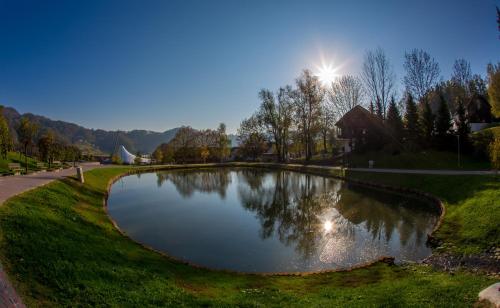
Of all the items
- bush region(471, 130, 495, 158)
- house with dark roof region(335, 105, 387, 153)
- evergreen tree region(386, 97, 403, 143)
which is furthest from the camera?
house with dark roof region(335, 105, 387, 153)

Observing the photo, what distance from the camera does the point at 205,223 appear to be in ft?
56.1

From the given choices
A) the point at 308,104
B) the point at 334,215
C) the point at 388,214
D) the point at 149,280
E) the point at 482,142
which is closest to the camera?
the point at 149,280

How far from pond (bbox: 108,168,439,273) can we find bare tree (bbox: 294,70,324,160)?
28.2 metres

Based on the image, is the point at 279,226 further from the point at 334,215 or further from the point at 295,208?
the point at 295,208

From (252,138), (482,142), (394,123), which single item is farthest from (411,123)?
(252,138)

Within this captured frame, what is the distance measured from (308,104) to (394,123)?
1754cm

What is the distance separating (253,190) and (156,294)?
24.0 meters

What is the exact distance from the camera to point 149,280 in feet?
25.4

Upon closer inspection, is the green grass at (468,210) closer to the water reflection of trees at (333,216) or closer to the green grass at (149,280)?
the water reflection of trees at (333,216)

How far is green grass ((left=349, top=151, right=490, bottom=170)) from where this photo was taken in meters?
28.6

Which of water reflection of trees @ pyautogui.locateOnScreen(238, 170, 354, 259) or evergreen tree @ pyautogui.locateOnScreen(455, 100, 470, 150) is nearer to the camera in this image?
water reflection of trees @ pyautogui.locateOnScreen(238, 170, 354, 259)

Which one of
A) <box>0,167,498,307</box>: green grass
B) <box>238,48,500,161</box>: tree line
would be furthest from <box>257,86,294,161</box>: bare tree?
<box>0,167,498,307</box>: green grass

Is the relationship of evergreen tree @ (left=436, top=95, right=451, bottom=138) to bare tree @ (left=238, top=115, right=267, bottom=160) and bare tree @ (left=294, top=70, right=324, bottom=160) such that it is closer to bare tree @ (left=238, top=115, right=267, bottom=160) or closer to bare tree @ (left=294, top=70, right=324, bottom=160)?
bare tree @ (left=294, top=70, right=324, bottom=160)

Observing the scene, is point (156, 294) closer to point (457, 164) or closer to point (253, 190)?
point (253, 190)
